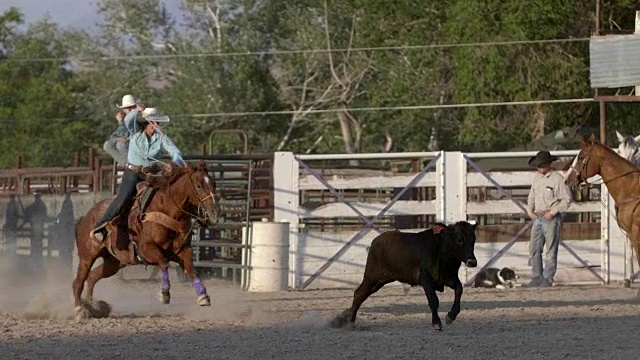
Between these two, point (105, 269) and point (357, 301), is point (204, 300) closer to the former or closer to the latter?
point (357, 301)

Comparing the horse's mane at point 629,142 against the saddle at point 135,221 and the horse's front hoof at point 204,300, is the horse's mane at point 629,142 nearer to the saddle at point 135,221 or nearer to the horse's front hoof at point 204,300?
the saddle at point 135,221

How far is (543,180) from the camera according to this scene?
19.5 metres

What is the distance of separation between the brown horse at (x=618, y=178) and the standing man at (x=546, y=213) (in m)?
1.50

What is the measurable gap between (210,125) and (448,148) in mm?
12022

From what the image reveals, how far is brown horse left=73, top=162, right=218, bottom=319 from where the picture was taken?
13867 millimetres

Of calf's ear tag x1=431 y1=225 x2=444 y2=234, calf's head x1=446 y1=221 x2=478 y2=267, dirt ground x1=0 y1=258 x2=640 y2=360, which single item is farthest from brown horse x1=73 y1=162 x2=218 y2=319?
calf's head x1=446 y1=221 x2=478 y2=267

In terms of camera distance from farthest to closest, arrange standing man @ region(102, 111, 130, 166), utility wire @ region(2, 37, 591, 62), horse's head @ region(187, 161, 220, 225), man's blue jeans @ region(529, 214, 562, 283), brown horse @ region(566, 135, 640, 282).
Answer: utility wire @ region(2, 37, 591, 62) → man's blue jeans @ region(529, 214, 562, 283) → brown horse @ region(566, 135, 640, 282) → standing man @ region(102, 111, 130, 166) → horse's head @ region(187, 161, 220, 225)

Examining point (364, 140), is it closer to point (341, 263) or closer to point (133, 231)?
point (341, 263)

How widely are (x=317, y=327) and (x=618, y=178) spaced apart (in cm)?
544

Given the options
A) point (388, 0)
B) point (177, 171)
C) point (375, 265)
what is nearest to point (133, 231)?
point (177, 171)

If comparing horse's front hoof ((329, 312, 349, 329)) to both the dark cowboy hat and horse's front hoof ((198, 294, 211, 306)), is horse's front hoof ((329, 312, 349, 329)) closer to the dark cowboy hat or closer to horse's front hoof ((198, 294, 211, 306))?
horse's front hoof ((198, 294, 211, 306))

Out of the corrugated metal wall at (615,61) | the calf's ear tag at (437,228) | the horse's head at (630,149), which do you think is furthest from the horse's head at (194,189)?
the corrugated metal wall at (615,61)

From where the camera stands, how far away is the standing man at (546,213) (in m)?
19.3

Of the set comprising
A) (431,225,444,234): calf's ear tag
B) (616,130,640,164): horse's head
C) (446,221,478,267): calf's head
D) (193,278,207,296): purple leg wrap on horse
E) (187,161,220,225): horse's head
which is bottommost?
(193,278,207,296): purple leg wrap on horse
